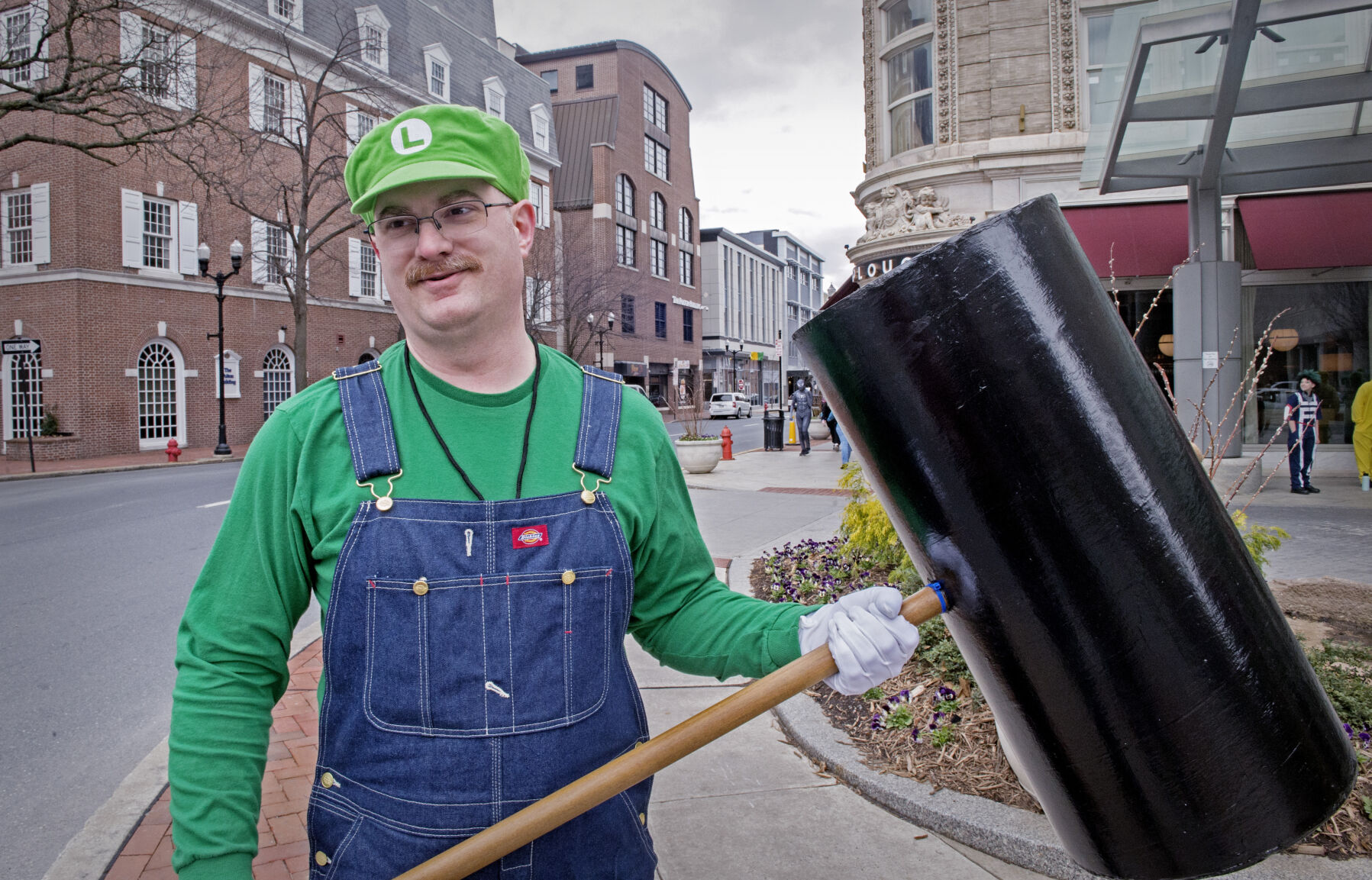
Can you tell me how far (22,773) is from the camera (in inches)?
150

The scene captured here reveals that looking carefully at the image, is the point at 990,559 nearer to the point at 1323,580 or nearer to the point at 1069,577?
the point at 1069,577

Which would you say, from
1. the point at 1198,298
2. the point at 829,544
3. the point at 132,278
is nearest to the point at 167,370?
the point at 132,278

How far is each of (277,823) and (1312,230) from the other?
16.2 meters

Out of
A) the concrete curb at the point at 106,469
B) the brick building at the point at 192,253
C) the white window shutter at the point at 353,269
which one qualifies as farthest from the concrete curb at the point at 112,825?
the white window shutter at the point at 353,269

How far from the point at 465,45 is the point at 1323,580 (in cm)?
3747

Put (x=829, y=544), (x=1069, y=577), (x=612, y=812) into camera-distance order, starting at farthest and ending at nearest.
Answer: (x=829, y=544), (x=612, y=812), (x=1069, y=577)

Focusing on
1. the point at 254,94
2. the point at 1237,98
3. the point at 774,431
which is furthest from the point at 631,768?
the point at 254,94

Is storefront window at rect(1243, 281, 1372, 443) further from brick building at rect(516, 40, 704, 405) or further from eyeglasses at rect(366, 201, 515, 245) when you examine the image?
brick building at rect(516, 40, 704, 405)

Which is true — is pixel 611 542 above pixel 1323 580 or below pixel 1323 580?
above

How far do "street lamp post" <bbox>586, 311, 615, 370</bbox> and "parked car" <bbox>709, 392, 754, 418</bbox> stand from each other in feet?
19.3

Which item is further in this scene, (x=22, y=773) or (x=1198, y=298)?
(x=1198, y=298)

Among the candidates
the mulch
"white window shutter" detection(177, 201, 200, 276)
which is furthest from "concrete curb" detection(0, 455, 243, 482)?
the mulch

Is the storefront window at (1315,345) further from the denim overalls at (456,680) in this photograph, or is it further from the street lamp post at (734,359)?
the street lamp post at (734,359)

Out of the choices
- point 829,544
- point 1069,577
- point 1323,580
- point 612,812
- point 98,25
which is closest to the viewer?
point 1069,577
